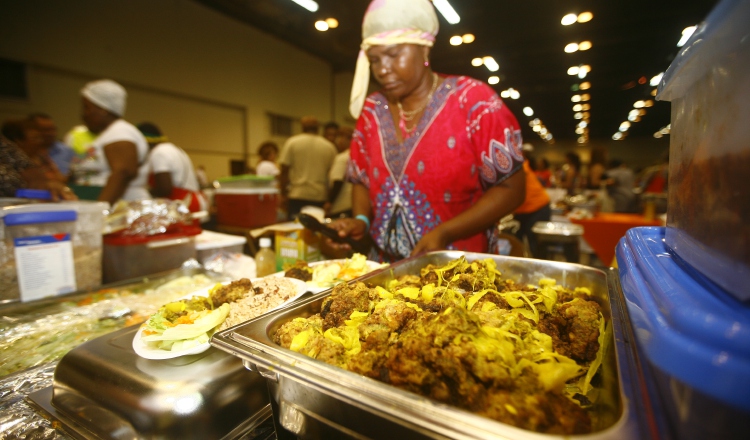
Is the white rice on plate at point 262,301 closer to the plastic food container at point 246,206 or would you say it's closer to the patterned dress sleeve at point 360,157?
the patterned dress sleeve at point 360,157

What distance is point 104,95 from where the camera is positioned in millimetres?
2980

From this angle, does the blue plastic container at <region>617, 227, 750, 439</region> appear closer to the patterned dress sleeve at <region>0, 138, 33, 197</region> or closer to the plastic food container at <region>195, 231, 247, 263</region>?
the plastic food container at <region>195, 231, 247, 263</region>

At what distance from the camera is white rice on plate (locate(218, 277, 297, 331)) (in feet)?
3.59

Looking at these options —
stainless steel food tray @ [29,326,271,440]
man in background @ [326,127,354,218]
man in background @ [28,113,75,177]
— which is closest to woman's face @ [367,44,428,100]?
stainless steel food tray @ [29,326,271,440]

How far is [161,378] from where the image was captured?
84 cm

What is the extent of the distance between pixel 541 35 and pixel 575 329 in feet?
24.0

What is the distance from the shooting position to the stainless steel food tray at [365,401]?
1.60ft

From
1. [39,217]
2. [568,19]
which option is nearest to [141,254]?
[39,217]

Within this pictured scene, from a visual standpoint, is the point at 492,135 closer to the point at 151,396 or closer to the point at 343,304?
the point at 343,304

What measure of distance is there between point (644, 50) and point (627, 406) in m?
8.89

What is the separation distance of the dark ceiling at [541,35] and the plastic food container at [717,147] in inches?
154

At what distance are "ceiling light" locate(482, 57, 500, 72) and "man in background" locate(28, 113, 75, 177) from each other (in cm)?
783

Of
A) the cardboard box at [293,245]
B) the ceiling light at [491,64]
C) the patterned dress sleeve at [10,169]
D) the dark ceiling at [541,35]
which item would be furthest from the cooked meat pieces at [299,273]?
the ceiling light at [491,64]

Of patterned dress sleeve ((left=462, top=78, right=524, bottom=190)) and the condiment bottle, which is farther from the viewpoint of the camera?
the condiment bottle
